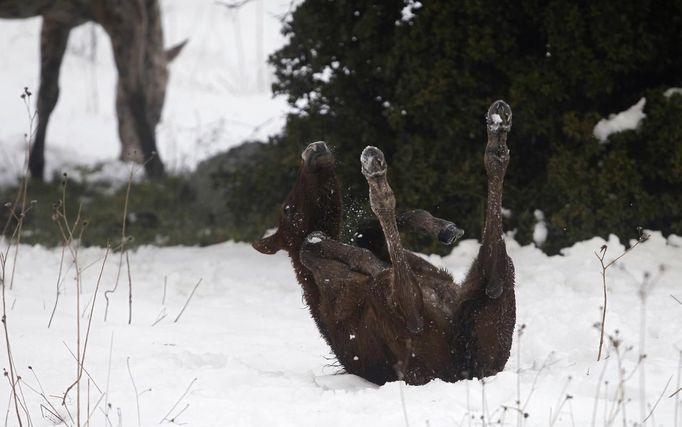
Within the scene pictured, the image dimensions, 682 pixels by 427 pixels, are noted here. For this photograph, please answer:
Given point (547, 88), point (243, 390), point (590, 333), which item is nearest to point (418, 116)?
point (547, 88)

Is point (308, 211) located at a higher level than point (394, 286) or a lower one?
higher

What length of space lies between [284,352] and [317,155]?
1.17 metres

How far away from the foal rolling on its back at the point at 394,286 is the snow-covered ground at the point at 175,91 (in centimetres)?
664

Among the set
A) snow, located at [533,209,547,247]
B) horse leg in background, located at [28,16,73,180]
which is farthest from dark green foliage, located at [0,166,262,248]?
snow, located at [533,209,547,247]

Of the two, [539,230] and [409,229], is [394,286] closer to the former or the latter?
[409,229]

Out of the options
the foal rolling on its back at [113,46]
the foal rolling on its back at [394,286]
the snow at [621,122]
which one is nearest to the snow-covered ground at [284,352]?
the foal rolling on its back at [394,286]

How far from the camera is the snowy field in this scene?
2.83m

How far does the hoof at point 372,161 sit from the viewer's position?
2.73 m

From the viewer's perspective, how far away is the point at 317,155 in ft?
11.2

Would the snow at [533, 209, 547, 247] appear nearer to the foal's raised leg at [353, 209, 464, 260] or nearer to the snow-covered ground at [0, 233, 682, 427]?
the snow-covered ground at [0, 233, 682, 427]

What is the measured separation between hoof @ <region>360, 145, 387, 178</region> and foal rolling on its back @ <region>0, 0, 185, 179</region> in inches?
270

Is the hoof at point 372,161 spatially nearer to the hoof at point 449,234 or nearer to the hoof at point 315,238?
the hoof at point 449,234

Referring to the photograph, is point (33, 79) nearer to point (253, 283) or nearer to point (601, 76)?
point (253, 283)

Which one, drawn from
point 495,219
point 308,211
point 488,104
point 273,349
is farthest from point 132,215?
point 495,219
